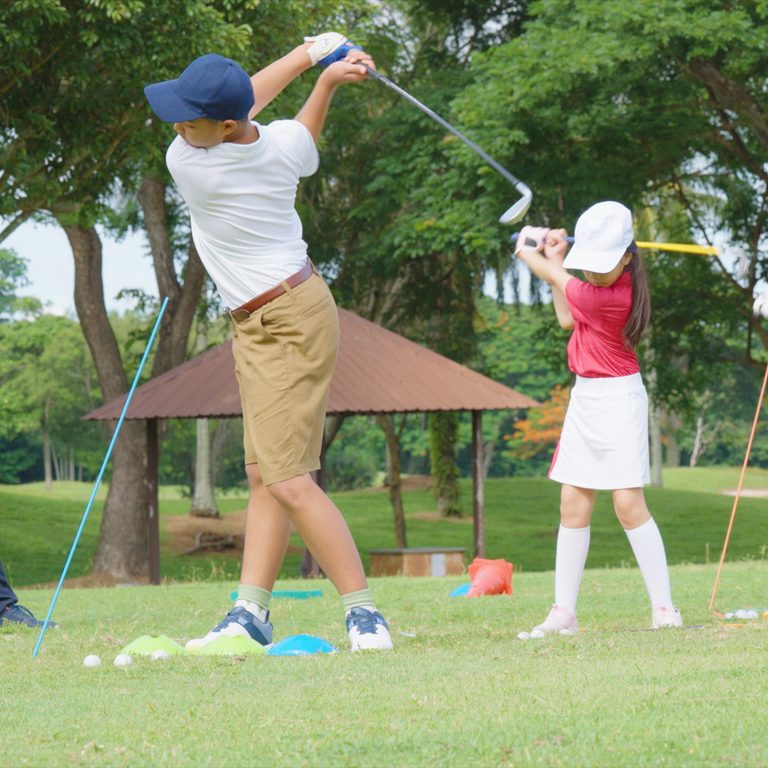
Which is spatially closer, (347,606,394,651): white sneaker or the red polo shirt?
(347,606,394,651): white sneaker

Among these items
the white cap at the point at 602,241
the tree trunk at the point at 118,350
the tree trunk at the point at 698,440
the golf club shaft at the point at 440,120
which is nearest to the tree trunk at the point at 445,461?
the tree trunk at the point at 118,350

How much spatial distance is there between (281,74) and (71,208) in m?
11.6

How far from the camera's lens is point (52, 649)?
540 centimetres

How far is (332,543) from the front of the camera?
5090mm

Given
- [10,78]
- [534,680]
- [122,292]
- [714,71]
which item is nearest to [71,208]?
[10,78]

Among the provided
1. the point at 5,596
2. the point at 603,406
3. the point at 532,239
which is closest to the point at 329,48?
the point at 532,239

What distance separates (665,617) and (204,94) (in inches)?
115

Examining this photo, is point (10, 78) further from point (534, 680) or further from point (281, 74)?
point (534, 680)

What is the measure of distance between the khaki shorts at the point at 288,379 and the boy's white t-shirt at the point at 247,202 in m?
0.12

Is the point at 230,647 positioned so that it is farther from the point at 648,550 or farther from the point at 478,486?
the point at 478,486

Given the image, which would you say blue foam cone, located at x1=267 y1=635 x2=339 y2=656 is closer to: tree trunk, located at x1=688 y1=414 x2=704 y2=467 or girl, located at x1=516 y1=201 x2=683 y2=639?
girl, located at x1=516 y1=201 x2=683 y2=639

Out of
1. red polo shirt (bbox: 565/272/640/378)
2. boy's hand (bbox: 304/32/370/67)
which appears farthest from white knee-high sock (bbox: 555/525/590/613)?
boy's hand (bbox: 304/32/370/67)

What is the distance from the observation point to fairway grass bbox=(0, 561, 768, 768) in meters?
3.02

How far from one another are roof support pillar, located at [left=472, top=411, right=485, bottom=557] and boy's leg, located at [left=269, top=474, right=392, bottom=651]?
43.4ft
